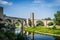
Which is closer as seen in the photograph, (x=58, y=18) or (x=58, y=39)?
(x=58, y=39)

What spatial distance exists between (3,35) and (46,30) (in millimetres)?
6288

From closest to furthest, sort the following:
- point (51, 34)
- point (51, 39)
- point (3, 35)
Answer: point (3, 35) < point (51, 39) < point (51, 34)

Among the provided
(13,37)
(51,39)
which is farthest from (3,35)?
(51,39)

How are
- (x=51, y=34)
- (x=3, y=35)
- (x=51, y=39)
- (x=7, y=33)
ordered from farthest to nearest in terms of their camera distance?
(x=51, y=34) < (x=51, y=39) < (x=7, y=33) < (x=3, y=35)

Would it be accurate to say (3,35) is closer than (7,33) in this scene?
Yes

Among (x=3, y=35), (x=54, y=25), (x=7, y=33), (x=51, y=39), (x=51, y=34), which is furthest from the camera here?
(x=51, y=34)

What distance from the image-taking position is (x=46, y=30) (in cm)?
880

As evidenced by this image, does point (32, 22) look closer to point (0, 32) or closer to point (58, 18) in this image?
point (58, 18)

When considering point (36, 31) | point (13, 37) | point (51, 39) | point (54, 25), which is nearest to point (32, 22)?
point (36, 31)

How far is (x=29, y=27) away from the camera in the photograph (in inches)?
321

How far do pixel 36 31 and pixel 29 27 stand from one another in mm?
976

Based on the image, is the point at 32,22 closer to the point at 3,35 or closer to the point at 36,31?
the point at 36,31

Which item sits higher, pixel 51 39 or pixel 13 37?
pixel 13 37

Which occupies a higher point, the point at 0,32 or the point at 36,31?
the point at 0,32
